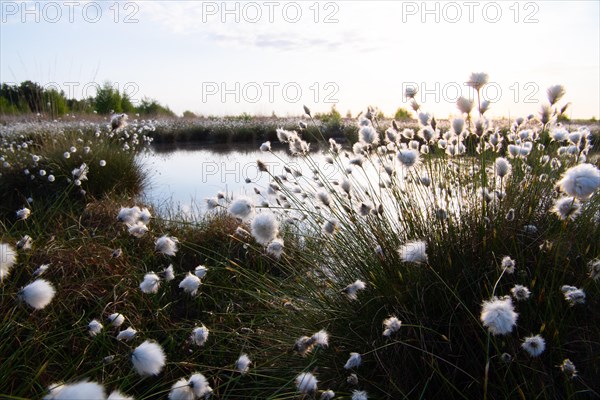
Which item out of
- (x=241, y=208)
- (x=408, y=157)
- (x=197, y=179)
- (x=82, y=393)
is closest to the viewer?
(x=82, y=393)

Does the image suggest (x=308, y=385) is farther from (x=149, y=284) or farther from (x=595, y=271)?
(x=595, y=271)

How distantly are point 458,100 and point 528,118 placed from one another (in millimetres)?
1536

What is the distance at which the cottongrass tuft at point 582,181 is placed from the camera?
Answer: 48.9 inches

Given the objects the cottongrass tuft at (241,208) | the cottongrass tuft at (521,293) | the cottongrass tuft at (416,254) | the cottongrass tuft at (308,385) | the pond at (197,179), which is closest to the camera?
the cottongrass tuft at (308,385)

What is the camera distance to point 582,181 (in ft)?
4.11

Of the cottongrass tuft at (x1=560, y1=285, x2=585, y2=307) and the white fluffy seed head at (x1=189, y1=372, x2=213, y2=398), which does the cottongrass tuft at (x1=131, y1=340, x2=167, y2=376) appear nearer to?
the white fluffy seed head at (x1=189, y1=372, x2=213, y2=398)

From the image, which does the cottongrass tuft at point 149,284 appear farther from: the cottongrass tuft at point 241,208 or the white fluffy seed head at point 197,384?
the white fluffy seed head at point 197,384

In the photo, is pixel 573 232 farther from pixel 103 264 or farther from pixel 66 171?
pixel 66 171

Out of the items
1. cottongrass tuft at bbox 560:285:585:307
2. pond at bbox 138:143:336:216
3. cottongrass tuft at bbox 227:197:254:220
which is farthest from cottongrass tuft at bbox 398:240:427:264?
pond at bbox 138:143:336:216

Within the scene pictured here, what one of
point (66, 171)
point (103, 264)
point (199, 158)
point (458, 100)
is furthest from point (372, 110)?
point (199, 158)

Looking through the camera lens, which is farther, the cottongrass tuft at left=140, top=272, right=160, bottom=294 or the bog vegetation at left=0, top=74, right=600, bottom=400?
the cottongrass tuft at left=140, top=272, right=160, bottom=294

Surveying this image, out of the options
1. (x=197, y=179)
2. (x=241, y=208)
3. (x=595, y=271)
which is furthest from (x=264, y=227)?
(x=197, y=179)

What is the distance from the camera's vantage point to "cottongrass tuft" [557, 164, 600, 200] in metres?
1.24

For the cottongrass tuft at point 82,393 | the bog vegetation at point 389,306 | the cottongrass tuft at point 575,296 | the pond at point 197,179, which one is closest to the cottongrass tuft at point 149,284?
the bog vegetation at point 389,306
